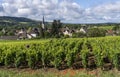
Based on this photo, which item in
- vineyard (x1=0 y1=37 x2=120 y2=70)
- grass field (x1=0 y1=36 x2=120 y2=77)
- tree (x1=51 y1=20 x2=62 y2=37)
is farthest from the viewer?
tree (x1=51 y1=20 x2=62 y2=37)

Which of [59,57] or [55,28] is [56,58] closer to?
[59,57]

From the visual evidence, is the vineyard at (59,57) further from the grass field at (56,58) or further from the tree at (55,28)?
the tree at (55,28)

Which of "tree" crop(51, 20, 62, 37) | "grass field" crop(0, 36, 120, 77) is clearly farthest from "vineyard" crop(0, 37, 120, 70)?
"tree" crop(51, 20, 62, 37)

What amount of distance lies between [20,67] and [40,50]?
→ 2173mm

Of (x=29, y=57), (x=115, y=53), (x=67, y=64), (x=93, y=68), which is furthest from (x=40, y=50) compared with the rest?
(x=115, y=53)

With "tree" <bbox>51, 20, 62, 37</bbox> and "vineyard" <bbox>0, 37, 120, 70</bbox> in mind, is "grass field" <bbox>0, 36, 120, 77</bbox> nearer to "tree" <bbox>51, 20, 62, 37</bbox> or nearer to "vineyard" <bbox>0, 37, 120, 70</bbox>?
"vineyard" <bbox>0, 37, 120, 70</bbox>

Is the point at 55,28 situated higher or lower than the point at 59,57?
lower

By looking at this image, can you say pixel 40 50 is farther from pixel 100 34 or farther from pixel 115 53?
pixel 100 34

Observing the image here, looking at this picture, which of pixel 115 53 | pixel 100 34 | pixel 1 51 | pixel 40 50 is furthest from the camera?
pixel 100 34

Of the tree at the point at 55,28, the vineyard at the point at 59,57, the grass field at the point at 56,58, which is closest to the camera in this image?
the grass field at the point at 56,58

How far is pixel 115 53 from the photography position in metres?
21.2

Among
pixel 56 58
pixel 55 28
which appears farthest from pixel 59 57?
pixel 55 28

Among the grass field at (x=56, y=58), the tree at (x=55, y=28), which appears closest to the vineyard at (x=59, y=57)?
the grass field at (x=56, y=58)

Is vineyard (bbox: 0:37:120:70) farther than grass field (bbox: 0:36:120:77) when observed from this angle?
Yes
